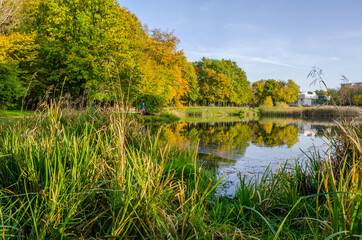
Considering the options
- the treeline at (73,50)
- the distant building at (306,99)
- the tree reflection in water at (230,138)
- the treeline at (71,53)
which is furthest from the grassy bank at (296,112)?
the distant building at (306,99)

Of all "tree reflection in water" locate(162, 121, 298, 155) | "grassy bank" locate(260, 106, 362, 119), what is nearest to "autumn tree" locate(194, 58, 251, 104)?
"grassy bank" locate(260, 106, 362, 119)

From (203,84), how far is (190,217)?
49.2m

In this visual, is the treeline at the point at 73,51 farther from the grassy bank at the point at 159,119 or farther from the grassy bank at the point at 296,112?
the grassy bank at the point at 296,112

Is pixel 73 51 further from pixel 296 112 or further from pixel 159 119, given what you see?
pixel 296 112

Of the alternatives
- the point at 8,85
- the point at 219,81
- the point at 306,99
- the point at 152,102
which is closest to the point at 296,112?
the point at 219,81

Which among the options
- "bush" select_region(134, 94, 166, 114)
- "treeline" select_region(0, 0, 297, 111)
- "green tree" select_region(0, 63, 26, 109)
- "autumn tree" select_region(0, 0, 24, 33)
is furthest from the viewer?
"bush" select_region(134, 94, 166, 114)

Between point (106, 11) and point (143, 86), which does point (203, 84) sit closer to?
point (143, 86)

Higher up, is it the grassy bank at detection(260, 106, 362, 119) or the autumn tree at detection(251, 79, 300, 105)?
the autumn tree at detection(251, 79, 300, 105)

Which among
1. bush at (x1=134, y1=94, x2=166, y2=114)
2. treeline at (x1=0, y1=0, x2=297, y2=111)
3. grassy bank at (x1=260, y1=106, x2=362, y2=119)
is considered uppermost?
treeline at (x1=0, y1=0, x2=297, y2=111)

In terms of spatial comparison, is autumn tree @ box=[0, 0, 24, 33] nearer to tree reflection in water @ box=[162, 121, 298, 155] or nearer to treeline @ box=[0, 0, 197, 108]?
treeline @ box=[0, 0, 197, 108]

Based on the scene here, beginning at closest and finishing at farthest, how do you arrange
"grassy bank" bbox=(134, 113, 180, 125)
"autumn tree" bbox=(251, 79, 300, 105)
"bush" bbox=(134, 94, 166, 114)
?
1. "grassy bank" bbox=(134, 113, 180, 125)
2. "bush" bbox=(134, 94, 166, 114)
3. "autumn tree" bbox=(251, 79, 300, 105)

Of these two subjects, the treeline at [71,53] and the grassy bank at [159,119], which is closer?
the treeline at [71,53]

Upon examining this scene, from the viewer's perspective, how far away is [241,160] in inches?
313

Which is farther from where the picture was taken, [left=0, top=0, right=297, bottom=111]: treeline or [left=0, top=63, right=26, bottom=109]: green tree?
[left=0, top=0, right=297, bottom=111]: treeline
